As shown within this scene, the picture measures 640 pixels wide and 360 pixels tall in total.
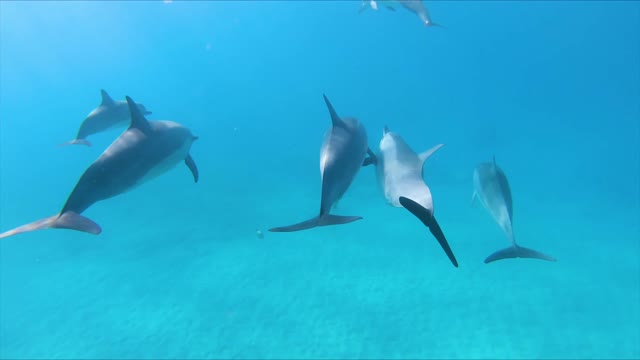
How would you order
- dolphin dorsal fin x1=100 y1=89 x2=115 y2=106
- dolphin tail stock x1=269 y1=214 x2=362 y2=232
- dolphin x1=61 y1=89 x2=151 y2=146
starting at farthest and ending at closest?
dolphin dorsal fin x1=100 y1=89 x2=115 y2=106 < dolphin x1=61 y1=89 x2=151 y2=146 < dolphin tail stock x1=269 y1=214 x2=362 y2=232

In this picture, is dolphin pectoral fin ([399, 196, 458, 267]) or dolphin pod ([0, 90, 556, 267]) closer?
dolphin pectoral fin ([399, 196, 458, 267])

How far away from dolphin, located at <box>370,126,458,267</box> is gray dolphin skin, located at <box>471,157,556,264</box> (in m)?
1.18

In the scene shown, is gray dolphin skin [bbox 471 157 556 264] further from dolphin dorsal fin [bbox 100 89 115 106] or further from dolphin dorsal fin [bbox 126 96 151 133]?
dolphin dorsal fin [bbox 100 89 115 106]

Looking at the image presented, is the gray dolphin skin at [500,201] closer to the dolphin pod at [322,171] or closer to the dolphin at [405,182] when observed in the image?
the dolphin pod at [322,171]

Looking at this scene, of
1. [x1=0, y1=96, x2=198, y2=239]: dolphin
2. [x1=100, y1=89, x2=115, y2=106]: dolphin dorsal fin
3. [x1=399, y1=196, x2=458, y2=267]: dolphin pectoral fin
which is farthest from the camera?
[x1=100, y1=89, x2=115, y2=106]: dolphin dorsal fin

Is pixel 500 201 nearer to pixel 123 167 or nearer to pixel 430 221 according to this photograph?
pixel 430 221

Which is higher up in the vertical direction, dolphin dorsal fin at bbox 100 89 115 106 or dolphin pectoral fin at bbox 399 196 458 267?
A: dolphin pectoral fin at bbox 399 196 458 267

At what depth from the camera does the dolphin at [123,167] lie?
3.03 meters

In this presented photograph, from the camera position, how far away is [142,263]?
1318 centimetres

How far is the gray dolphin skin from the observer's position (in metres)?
4.05

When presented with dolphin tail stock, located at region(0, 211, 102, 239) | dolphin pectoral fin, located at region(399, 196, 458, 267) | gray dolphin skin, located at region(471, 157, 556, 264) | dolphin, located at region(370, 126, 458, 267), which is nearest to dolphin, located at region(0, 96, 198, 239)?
dolphin tail stock, located at region(0, 211, 102, 239)

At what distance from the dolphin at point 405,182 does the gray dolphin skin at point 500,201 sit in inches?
46.6

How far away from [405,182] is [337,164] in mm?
527

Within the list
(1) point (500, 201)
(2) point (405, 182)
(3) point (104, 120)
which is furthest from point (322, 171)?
(3) point (104, 120)
